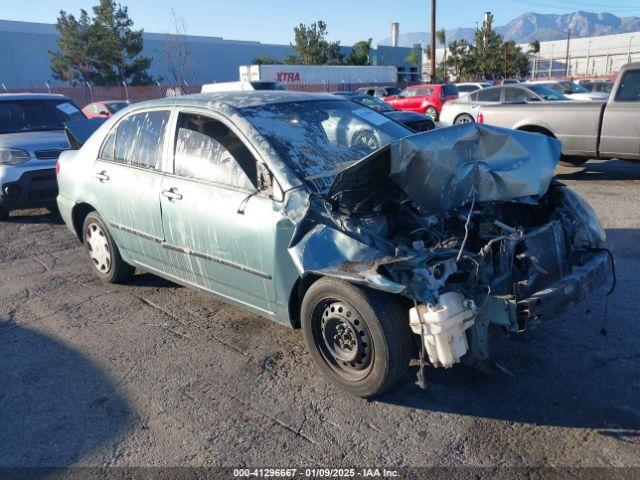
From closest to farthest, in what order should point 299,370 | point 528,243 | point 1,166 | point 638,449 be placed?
point 638,449, point 528,243, point 299,370, point 1,166

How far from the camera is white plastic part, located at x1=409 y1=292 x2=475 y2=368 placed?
289 cm

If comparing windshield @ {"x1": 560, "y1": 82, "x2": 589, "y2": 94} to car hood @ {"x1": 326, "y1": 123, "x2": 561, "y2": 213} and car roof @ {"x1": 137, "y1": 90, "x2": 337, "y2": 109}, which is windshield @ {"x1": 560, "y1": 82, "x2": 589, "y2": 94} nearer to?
car roof @ {"x1": 137, "y1": 90, "x2": 337, "y2": 109}

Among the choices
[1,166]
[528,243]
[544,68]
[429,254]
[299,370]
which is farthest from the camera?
[544,68]

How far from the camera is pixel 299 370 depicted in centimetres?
372

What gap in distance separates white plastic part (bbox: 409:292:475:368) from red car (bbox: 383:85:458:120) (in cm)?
2140

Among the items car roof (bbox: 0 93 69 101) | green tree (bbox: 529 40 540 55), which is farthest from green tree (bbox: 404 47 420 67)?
car roof (bbox: 0 93 69 101)

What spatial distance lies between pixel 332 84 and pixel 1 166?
119ft

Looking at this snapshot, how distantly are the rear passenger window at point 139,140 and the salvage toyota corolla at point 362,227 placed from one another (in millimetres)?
27

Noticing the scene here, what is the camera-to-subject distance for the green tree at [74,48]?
126 feet

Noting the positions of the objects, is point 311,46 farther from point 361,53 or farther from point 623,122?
point 623,122

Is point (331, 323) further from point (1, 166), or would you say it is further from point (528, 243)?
point (1, 166)

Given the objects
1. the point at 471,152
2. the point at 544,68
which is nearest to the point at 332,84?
the point at 544,68

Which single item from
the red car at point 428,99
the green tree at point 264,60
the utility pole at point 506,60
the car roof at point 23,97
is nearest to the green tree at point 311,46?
the green tree at point 264,60

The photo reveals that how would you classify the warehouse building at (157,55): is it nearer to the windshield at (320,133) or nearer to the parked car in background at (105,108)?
the parked car in background at (105,108)
